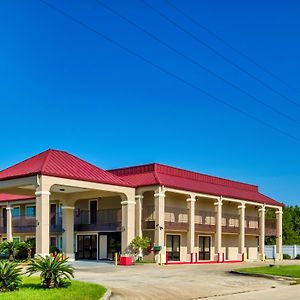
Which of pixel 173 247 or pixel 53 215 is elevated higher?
pixel 53 215

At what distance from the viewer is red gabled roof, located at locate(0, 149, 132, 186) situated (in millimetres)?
34781

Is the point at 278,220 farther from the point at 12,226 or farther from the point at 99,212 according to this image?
the point at 12,226

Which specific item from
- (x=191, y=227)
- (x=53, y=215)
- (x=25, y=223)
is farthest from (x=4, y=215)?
(x=191, y=227)

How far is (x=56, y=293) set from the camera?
16453 millimetres

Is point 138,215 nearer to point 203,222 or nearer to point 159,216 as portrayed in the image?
point 159,216

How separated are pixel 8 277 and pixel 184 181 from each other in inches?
1116

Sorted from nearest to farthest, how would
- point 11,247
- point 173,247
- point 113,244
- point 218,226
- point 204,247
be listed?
point 11,247 → point 113,244 → point 173,247 → point 218,226 → point 204,247

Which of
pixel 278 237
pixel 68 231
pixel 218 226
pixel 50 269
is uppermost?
pixel 50 269

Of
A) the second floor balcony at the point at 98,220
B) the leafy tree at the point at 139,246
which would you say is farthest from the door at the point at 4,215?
the leafy tree at the point at 139,246

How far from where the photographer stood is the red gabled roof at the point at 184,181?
135ft

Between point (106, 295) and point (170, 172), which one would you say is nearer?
point (106, 295)

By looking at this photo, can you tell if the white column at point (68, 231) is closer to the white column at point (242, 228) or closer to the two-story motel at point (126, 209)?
the two-story motel at point (126, 209)

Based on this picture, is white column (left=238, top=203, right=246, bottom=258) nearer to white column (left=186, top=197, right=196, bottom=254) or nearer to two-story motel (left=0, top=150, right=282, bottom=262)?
two-story motel (left=0, top=150, right=282, bottom=262)

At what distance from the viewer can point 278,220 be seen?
5603cm
